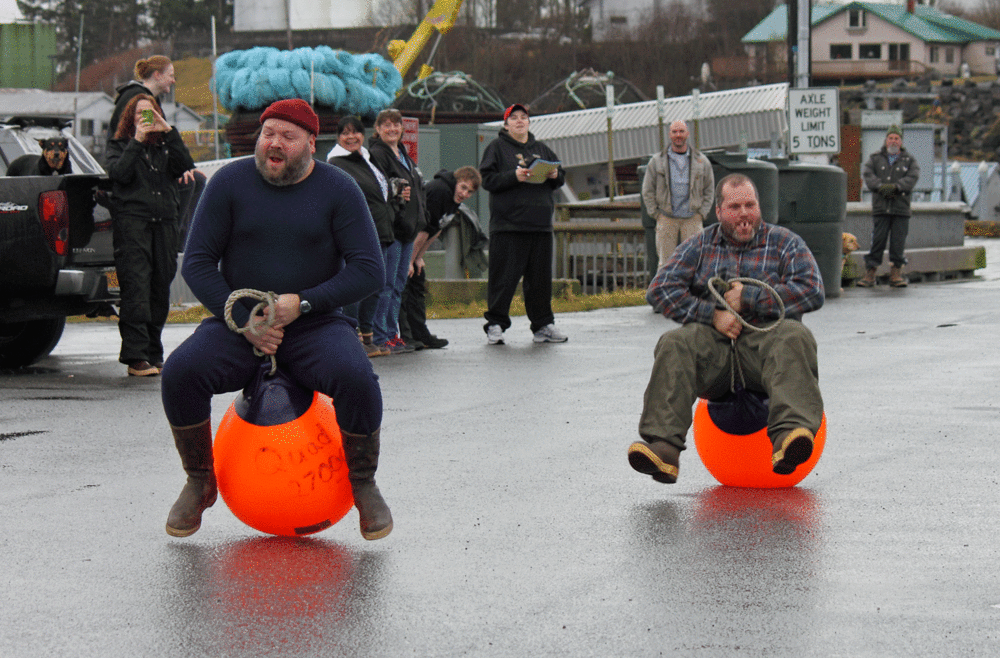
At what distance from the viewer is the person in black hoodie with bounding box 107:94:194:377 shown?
1058cm

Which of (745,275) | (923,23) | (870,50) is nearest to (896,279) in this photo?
(745,275)

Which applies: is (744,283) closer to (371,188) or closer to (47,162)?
(371,188)

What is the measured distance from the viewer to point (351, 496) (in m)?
5.57

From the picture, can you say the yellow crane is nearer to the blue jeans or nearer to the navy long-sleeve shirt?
the blue jeans

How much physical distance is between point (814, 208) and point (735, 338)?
1317cm

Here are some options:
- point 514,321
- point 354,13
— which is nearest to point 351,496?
point 514,321

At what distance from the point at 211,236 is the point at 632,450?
1857mm

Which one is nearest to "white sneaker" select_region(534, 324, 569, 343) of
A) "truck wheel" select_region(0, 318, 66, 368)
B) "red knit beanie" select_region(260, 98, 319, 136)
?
"truck wheel" select_region(0, 318, 66, 368)

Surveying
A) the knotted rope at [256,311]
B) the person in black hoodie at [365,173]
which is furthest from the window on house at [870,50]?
the knotted rope at [256,311]

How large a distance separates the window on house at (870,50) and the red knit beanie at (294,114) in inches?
5053

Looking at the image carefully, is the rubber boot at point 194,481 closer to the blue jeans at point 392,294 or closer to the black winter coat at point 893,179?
the blue jeans at point 392,294

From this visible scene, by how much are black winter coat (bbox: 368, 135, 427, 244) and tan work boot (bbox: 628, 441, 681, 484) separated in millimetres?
6170

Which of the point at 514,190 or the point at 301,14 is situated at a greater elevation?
the point at 301,14

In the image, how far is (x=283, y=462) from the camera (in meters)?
5.39
